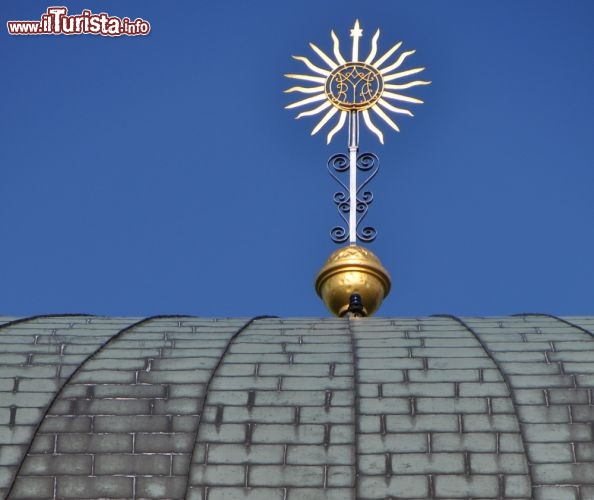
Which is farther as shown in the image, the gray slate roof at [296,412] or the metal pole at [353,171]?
the metal pole at [353,171]

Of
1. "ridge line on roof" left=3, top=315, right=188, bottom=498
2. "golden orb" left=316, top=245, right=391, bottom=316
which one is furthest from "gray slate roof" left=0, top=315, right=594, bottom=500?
"golden orb" left=316, top=245, right=391, bottom=316

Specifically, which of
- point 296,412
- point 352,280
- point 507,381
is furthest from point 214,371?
point 352,280

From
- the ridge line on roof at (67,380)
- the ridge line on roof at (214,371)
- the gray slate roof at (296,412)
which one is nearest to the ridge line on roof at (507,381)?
the gray slate roof at (296,412)

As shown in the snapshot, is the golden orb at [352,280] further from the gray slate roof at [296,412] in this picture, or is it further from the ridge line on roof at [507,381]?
the gray slate roof at [296,412]

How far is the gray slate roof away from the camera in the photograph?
1773 centimetres

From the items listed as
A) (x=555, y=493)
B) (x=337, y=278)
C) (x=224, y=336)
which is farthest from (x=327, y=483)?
(x=337, y=278)

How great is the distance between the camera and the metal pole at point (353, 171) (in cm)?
2514

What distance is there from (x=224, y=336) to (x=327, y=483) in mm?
3636

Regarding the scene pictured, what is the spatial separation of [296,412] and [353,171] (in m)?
7.11

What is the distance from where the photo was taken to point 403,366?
19859mm

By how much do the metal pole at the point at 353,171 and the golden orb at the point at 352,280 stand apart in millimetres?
277

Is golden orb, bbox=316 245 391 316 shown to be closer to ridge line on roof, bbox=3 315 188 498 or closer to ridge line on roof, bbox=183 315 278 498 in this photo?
ridge line on roof, bbox=183 315 278 498

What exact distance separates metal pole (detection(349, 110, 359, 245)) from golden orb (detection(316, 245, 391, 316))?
0.91 ft

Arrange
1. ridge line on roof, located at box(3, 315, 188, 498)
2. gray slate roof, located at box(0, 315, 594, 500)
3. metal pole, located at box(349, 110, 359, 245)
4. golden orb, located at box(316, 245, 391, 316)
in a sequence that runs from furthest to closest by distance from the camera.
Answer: metal pole, located at box(349, 110, 359, 245), golden orb, located at box(316, 245, 391, 316), ridge line on roof, located at box(3, 315, 188, 498), gray slate roof, located at box(0, 315, 594, 500)
